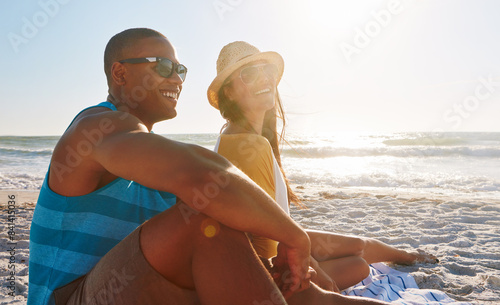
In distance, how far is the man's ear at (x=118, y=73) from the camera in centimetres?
201

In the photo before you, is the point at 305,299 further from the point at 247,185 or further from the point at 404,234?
the point at 404,234

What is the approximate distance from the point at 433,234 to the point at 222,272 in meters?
4.04

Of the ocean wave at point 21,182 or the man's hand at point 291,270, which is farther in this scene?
the ocean wave at point 21,182

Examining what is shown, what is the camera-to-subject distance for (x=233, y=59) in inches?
113

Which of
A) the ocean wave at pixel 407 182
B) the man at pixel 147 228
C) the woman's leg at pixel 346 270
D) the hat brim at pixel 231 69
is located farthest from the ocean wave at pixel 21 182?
the man at pixel 147 228

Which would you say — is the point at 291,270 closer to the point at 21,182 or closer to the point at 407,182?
the point at 407,182

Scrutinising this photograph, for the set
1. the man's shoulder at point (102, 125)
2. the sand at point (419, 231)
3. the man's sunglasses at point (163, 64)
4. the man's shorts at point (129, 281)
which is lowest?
the sand at point (419, 231)

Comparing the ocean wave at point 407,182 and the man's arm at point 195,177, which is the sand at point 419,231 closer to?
the man's arm at point 195,177

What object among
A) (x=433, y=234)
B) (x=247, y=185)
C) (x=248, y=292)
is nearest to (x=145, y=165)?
(x=247, y=185)

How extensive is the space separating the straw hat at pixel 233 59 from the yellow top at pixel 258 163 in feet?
2.46

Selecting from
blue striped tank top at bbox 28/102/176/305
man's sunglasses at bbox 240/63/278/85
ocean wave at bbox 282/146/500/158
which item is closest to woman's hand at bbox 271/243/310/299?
blue striped tank top at bbox 28/102/176/305

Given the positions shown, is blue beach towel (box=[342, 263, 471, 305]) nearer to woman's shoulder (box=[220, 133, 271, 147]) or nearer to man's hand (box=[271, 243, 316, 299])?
man's hand (box=[271, 243, 316, 299])

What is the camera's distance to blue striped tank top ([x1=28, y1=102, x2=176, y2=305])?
57.0 inches

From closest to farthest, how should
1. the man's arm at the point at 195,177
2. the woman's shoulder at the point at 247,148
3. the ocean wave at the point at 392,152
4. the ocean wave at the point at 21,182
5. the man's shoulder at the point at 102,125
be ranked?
1. the man's arm at the point at 195,177
2. the man's shoulder at the point at 102,125
3. the woman's shoulder at the point at 247,148
4. the ocean wave at the point at 21,182
5. the ocean wave at the point at 392,152
